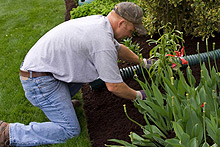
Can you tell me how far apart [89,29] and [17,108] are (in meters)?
1.46

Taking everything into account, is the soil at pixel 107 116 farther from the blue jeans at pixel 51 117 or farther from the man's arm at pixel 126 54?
the man's arm at pixel 126 54

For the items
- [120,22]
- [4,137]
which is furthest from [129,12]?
[4,137]

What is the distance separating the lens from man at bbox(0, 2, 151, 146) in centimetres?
205

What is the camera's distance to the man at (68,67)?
205cm

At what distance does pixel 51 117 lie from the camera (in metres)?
2.41

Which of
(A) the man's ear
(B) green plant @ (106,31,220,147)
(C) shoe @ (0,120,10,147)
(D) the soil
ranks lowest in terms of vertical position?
(D) the soil

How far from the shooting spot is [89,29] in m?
2.10

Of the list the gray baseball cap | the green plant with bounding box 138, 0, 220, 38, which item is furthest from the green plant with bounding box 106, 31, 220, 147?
the green plant with bounding box 138, 0, 220, 38

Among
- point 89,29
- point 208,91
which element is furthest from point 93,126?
point 208,91

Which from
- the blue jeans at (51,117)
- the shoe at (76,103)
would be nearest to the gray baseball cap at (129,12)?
the blue jeans at (51,117)

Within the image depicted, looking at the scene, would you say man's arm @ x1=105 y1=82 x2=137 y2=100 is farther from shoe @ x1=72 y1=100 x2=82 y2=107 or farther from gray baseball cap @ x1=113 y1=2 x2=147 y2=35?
shoe @ x1=72 y1=100 x2=82 y2=107

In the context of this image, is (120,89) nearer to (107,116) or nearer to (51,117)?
(107,116)

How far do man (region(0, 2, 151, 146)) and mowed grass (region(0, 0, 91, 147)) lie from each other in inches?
9.4

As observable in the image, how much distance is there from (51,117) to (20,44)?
2.77 m
